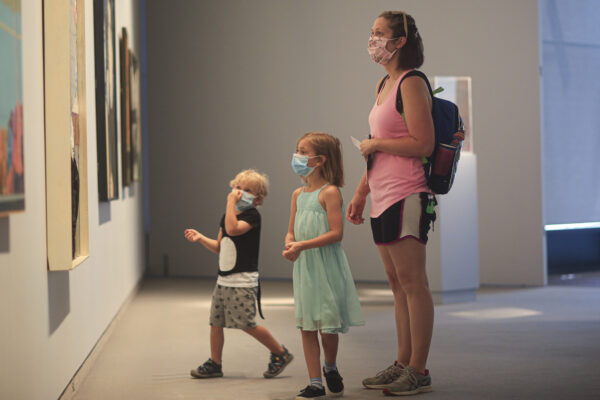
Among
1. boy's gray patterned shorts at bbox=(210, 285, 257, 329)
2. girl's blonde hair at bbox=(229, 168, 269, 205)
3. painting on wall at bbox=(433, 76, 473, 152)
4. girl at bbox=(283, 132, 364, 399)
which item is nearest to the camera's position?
girl at bbox=(283, 132, 364, 399)

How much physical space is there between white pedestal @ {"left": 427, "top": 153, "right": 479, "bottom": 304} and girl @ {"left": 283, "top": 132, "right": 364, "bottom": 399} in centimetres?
319

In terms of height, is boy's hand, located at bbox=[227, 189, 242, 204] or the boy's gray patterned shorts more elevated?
boy's hand, located at bbox=[227, 189, 242, 204]

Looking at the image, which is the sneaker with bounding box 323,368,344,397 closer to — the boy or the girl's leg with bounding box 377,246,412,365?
the girl's leg with bounding box 377,246,412,365

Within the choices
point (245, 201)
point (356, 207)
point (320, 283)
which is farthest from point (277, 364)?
point (356, 207)

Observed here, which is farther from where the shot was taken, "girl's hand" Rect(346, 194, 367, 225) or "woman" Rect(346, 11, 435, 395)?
"girl's hand" Rect(346, 194, 367, 225)

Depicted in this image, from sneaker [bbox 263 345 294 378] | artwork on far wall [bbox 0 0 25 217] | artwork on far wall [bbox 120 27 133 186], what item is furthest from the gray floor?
artwork on far wall [bbox 0 0 25 217]

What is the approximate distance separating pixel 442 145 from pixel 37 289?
1.64 metres

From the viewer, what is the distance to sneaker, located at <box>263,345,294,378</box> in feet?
12.7

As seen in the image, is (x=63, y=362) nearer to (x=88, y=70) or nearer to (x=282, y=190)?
(x=88, y=70)

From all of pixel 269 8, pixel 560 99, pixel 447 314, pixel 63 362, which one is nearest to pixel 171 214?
pixel 269 8

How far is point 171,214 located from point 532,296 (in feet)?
12.7

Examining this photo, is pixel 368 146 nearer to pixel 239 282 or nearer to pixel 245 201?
pixel 245 201

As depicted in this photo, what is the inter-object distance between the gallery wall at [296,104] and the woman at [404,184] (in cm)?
475

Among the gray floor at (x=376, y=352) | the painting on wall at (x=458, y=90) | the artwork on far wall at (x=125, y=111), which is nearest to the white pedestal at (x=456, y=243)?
the gray floor at (x=376, y=352)
